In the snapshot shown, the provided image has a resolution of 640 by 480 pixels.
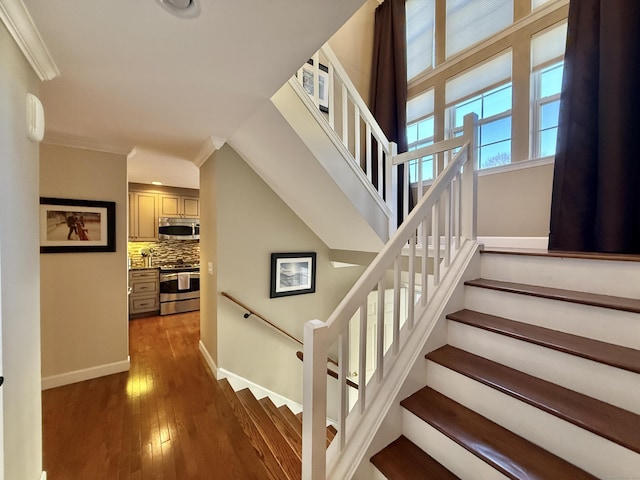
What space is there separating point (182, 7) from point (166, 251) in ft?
16.8

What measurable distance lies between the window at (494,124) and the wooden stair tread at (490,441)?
99.6 inches

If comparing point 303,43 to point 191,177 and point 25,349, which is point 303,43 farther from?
point 191,177

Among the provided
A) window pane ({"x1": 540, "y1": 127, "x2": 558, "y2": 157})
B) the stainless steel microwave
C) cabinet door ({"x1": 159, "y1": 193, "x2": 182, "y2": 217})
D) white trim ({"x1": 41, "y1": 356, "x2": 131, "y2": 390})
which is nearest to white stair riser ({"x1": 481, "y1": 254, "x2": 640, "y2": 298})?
window pane ({"x1": 540, "y1": 127, "x2": 558, "y2": 157})

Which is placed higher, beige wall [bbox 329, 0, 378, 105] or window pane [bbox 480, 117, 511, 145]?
beige wall [bbox 329, 0, 378, 105]

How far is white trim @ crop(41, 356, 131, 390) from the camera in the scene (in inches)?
97.7

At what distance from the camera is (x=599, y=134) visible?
6.11 ft

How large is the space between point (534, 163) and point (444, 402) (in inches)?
95.5

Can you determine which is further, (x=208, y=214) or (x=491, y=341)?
(x=208, y=214)

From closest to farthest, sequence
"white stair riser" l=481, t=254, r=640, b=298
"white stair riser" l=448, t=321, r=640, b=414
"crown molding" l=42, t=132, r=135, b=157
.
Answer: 1. "white stair riser" l=448, t=321, r=640, b=414
2. "white stair riser" l=481, t=254, r=640, b=298
3. "crown molding" l=42, t=132, r=135, b=157

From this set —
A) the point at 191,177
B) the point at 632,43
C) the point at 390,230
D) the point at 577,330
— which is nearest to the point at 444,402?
the point at 577,330

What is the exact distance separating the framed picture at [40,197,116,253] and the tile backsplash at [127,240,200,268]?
268 centimetres

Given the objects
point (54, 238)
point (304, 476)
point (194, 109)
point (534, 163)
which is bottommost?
point (304, 476)

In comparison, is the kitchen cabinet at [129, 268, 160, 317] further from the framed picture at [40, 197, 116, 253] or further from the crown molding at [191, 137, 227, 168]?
the crown molding at [191, 137, 227, 168]

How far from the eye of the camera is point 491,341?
136 cm
